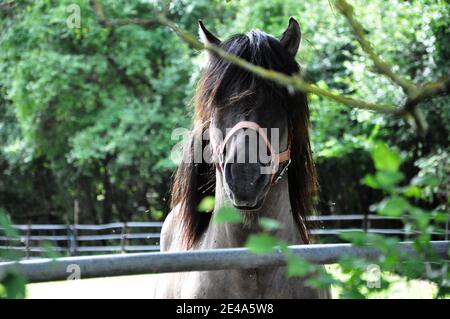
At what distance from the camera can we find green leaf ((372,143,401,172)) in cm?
151

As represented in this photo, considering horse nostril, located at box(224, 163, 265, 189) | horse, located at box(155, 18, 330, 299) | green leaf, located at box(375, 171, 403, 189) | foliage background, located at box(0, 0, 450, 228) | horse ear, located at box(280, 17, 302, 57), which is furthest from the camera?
foliage background, located at box(0, 0, 450, 228)

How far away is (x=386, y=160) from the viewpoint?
1.52m

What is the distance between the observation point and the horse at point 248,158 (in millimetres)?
2828

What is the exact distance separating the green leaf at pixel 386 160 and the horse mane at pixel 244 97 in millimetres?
1491

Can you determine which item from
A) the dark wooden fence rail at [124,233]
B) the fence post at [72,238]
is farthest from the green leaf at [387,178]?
the fence post at [72,238]

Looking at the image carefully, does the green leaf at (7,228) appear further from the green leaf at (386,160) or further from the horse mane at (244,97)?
the horse mane at (244,97)

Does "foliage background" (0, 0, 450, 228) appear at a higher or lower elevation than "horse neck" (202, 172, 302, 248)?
higher

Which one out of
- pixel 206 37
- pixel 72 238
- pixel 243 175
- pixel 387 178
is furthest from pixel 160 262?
pixel 72 238

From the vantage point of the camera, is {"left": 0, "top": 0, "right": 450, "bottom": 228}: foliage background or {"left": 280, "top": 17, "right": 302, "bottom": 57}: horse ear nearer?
{"left": 280, "top": 17, "right": 302, "bottom": 57}: horse ear

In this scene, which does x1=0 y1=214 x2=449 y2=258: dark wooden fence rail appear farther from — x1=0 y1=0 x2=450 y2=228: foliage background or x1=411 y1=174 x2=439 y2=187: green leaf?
x1=411 y1=174 x2=439 y2=187: green leaf

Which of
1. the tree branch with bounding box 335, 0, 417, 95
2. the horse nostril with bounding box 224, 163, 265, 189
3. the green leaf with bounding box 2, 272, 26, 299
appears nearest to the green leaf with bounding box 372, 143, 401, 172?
the tree branch with bounding box 335, 0, 417, 95

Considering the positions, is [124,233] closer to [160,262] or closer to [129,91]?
[129,91]

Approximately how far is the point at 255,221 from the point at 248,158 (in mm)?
381

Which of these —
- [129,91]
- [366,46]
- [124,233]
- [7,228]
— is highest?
[129,91]
